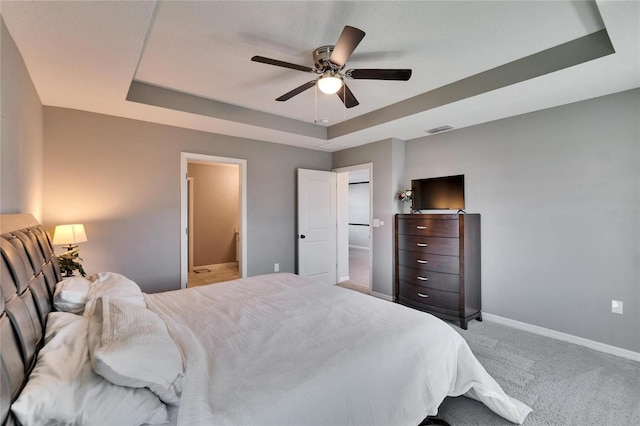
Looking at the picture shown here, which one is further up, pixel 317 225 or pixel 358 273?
pixel 317 225

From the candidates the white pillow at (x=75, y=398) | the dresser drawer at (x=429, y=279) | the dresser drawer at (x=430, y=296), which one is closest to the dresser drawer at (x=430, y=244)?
the dresser drawer at (x=429, y=279)

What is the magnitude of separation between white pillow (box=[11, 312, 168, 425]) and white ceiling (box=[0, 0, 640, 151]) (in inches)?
69.4

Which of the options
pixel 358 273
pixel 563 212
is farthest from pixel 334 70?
pixel 358 273

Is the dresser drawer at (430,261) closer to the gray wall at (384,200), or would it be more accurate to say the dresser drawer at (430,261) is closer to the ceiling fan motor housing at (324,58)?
the gray wall at (384,200)

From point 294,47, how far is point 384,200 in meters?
2.67

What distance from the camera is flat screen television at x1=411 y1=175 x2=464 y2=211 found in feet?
12.3

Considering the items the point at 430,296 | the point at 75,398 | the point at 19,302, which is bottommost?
the point at 430,296

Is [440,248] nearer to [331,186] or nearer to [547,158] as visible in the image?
[547,158]

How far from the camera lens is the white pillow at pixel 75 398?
0.81m

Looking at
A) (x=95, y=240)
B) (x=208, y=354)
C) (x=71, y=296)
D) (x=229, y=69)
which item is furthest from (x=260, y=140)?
(x=208, y=354)

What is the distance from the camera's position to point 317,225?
4.89 meters

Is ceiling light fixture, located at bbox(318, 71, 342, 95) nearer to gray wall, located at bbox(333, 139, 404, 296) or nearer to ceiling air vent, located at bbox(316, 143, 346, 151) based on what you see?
gray wall, located at bbox(333, 139, 404, 296)

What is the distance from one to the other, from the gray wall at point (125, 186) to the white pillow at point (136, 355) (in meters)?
2.38

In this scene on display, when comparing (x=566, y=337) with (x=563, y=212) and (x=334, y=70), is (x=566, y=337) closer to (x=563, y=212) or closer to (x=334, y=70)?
(x=563, y=212)
